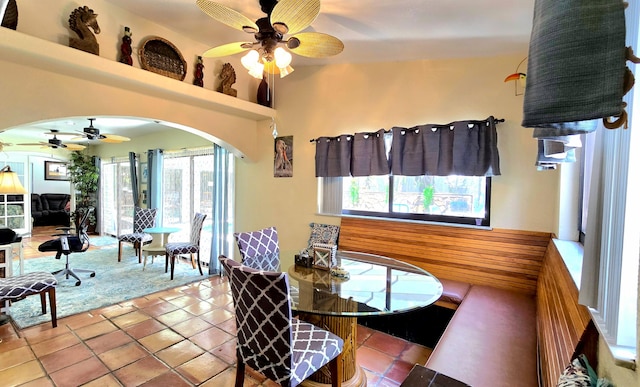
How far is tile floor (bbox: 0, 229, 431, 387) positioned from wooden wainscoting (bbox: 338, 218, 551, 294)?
32.5 inches

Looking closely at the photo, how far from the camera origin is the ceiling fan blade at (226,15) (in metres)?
1.59

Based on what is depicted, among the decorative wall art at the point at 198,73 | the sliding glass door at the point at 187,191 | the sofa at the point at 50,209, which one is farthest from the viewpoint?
the sofa at the point at 50,209

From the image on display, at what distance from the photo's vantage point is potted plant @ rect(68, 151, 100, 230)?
7211 mm

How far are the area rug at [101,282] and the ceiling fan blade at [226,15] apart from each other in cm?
331

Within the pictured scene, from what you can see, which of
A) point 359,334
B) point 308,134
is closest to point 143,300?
point 359,334

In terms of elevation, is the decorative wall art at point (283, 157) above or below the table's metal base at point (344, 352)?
above

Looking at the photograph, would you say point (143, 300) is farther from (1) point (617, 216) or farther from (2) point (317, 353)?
(1) point (617, 216)

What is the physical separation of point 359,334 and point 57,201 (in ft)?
33.8

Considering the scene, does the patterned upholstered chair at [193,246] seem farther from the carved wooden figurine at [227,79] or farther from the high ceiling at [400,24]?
the high ceiling at [400,24]

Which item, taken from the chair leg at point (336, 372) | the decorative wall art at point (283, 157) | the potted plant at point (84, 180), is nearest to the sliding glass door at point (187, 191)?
the decorative wall art at point (283, 157)

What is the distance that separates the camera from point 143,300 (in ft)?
11.0

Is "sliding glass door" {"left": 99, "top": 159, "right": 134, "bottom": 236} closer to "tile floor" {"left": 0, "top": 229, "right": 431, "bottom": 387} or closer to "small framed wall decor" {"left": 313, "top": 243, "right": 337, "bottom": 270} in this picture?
"tile floor" {"left": 0, "top": 229, "right": 431, "bottom": 387}

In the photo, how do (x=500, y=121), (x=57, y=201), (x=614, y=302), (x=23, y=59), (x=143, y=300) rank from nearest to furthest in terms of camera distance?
(x=614, y=302) → (x=23, y=59) → (x=500, y=121) → (x=143, y=300) → (x=57, y=201)

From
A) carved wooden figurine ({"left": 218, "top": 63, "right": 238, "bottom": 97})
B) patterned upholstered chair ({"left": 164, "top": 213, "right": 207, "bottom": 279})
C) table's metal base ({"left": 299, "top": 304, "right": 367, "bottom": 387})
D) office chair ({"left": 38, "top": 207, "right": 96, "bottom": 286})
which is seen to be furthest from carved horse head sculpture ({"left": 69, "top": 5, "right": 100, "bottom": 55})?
table's metal base ({"left": 299, "top": 304, "right": 367, "bottom": 387})
